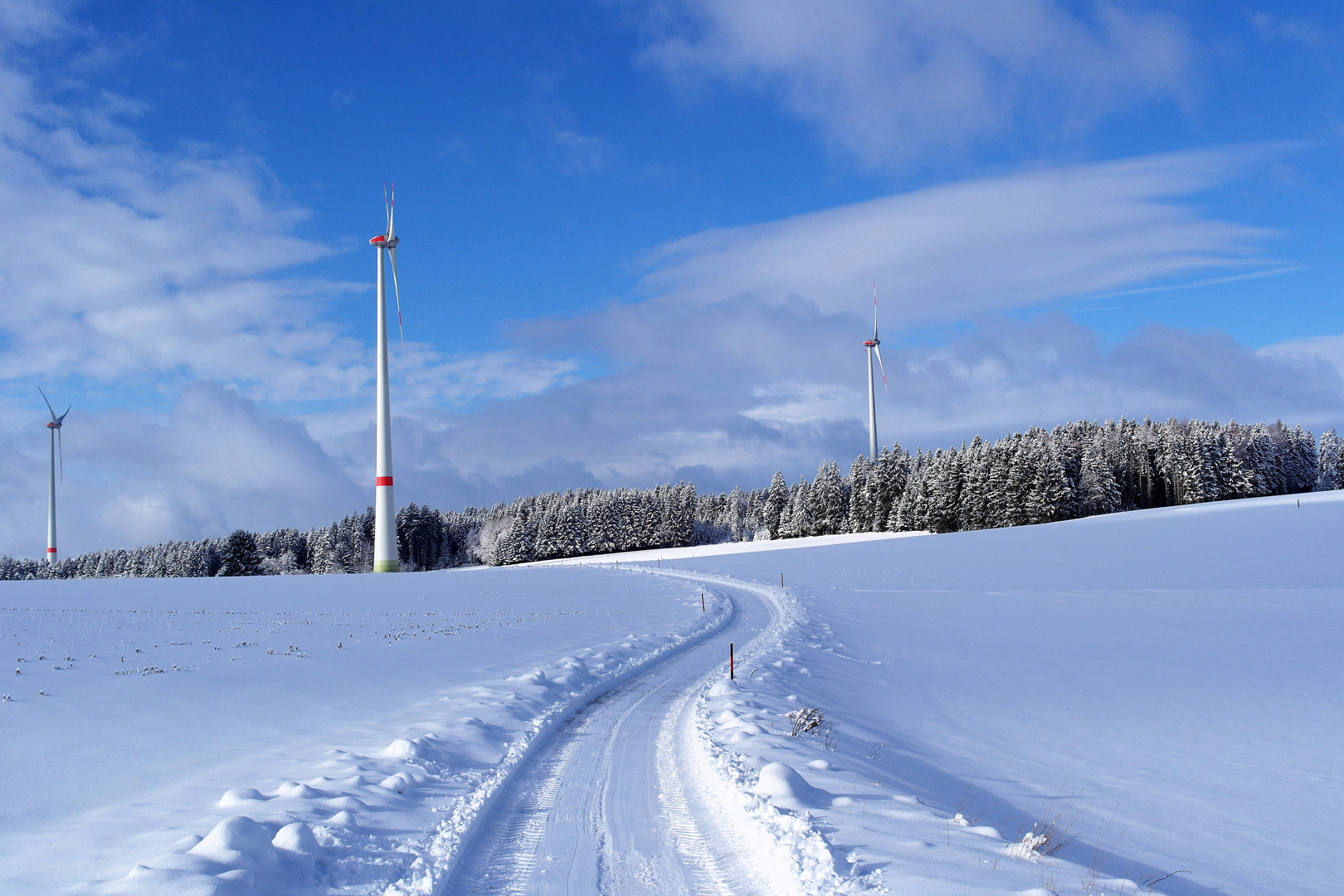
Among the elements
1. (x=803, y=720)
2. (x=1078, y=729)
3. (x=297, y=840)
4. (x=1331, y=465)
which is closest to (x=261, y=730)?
(x=297, y=840)

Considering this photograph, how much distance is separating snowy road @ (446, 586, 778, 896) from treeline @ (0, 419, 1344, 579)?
8711 cm

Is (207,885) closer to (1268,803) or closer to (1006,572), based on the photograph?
(1268,803)

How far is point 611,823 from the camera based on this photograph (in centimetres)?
902

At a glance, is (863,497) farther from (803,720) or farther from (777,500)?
(803,720)

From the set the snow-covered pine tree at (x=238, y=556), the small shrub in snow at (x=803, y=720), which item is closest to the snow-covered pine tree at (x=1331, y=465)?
the small shrub in snow at (x=803, y=720)

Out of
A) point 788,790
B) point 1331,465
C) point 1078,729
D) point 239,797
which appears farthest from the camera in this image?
point 1331,465

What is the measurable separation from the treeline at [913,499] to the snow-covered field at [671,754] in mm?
61111

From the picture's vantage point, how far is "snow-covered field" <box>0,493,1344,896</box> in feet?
25.1

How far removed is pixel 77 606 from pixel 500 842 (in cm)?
4326

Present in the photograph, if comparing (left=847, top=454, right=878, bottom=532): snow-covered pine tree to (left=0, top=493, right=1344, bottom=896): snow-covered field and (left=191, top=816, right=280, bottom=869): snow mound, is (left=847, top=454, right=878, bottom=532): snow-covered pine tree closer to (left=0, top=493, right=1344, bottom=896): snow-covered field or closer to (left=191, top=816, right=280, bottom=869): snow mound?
(left=0, top=493, right=1344, bottom=896): snow-covered field

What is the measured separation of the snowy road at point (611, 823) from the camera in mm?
7410

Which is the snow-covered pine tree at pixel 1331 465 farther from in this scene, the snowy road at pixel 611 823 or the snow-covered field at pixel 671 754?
the snowy road at pixel 611 823

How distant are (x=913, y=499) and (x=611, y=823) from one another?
3882 inches

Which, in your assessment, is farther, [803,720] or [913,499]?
[913,499]
